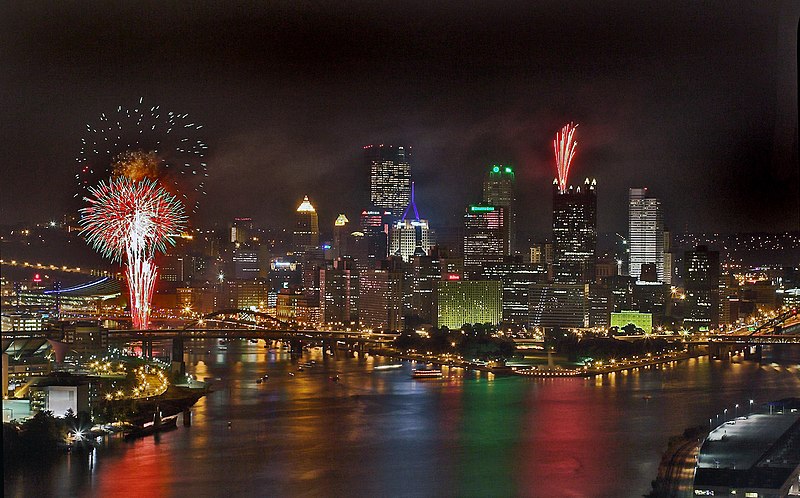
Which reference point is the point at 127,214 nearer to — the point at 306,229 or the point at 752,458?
the point at 752,458

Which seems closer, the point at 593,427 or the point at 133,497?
the point at 133,497

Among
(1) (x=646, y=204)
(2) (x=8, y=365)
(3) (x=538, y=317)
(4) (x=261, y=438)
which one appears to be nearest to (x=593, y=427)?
(4) (x=261, y=438)

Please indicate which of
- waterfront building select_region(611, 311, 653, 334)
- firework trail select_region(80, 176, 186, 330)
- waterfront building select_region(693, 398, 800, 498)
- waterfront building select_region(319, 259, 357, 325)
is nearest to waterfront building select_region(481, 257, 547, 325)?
waterfront building select_region(611, 311, 653, 334)

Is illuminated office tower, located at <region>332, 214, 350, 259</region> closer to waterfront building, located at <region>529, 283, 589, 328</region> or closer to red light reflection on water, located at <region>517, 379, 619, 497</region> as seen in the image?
waterfront building, located at <region>529, 283, 589, 328</region>

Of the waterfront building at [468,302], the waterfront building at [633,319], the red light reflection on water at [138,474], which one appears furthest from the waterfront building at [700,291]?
the red light reflection on water at [138,474]

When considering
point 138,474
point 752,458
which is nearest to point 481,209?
point 138,474

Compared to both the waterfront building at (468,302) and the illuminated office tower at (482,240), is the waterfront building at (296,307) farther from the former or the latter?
the illuminated office tower at (482,240)

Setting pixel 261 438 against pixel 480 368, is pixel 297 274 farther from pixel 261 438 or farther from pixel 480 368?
pixel 261 438
